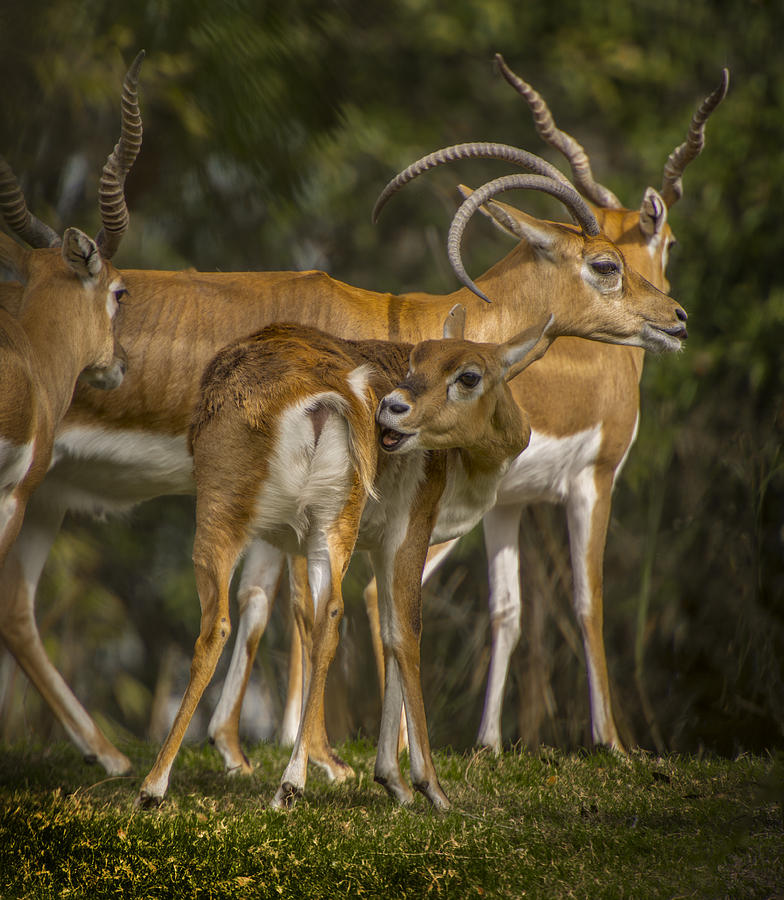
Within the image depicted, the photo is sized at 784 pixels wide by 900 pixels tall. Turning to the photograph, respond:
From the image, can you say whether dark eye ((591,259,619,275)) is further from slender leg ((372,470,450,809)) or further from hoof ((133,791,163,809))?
hoof ((133,791,163,809))

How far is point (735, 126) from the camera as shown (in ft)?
27.2

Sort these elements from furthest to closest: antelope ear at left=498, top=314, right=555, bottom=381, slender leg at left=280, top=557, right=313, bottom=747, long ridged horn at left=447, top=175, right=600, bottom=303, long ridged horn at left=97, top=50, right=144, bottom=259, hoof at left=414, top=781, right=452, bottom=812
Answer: slender leg at left=280, top=557, right=313, bottom=747 → long ridged horn at left=447, top=175, right=600, bottom=303 → long ridged horn at left=97, top=50, right=144, bottom=259 → antelope ear at left=498, top=314, right=555, bottom=381 → hoof at left=414, top=781, right=452, bottom=812

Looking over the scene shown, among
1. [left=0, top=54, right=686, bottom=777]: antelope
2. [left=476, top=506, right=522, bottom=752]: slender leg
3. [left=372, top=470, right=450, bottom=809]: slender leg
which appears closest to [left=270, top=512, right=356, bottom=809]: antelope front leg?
[left=372, top=470, right=450, bottom=809]: slender leg

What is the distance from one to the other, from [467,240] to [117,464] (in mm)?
5395

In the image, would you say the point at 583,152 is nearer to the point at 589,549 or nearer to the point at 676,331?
the point at 676,331

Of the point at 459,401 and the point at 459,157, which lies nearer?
the point at 459,401

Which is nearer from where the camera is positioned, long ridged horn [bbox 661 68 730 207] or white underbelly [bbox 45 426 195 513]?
white underbelly [bbox 45 426 195 513]

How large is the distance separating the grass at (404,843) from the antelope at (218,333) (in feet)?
3.06

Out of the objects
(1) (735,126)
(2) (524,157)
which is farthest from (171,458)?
(1) (735,126)

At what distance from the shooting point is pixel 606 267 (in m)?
5.66

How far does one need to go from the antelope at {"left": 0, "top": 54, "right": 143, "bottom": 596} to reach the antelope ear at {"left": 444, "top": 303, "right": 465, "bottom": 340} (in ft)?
4.87

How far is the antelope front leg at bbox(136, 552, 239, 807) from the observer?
4.21 metres

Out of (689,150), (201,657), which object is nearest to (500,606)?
(201,657)

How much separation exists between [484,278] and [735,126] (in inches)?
128
